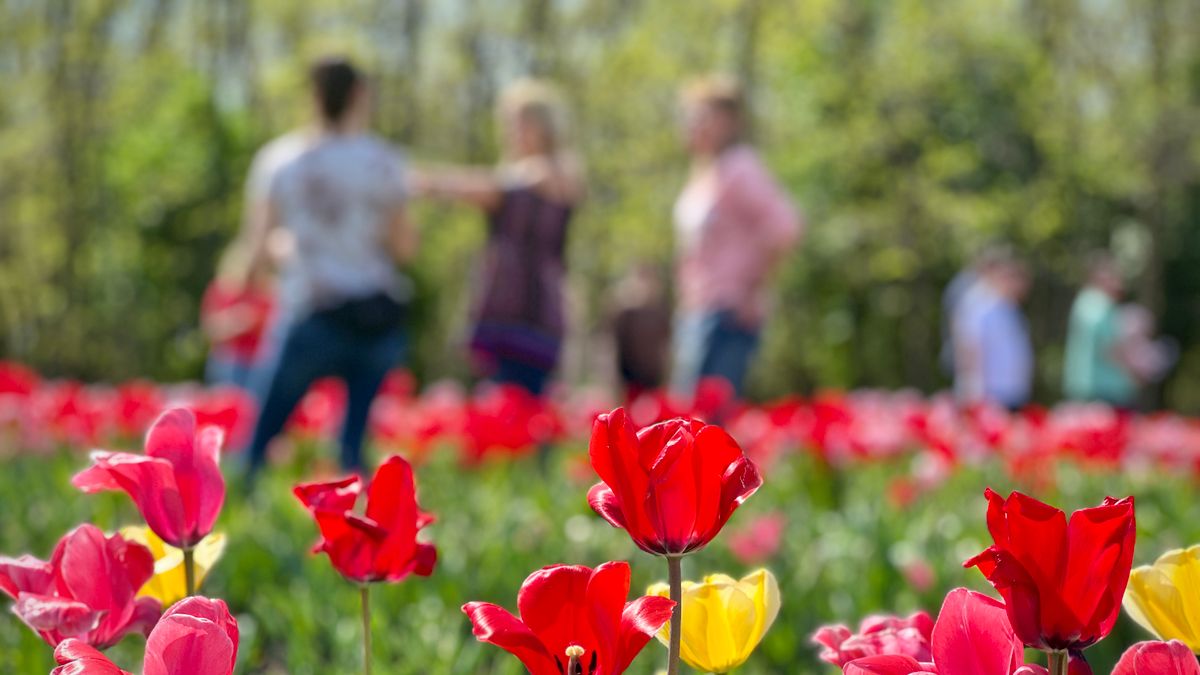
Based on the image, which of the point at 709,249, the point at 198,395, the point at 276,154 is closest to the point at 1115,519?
the point at 276,154

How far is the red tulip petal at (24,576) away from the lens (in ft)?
3.81

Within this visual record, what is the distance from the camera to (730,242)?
5.59m

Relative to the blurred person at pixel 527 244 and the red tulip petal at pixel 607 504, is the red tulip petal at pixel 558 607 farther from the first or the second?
the blurred person at pixel 527 244

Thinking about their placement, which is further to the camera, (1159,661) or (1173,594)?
(1173,594)

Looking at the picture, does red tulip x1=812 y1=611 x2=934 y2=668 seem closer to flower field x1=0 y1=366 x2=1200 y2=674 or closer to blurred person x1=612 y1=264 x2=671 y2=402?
flower field x1=0 y1=366 x2=1200 y2=674

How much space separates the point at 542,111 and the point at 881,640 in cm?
451

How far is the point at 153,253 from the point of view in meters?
17.9

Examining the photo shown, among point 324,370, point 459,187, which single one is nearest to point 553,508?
point 324,370

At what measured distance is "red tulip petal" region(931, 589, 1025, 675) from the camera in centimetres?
100

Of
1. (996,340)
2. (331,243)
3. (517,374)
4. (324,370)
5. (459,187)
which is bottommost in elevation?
(996,340)

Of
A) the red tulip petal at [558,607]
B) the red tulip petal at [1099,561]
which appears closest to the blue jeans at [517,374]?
the red tulip petal at [558,607]

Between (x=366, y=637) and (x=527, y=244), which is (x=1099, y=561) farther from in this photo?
(x=527, y=244)

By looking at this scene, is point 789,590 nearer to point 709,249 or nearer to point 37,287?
point 709,249

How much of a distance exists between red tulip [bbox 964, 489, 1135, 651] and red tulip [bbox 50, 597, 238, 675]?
0.54m
